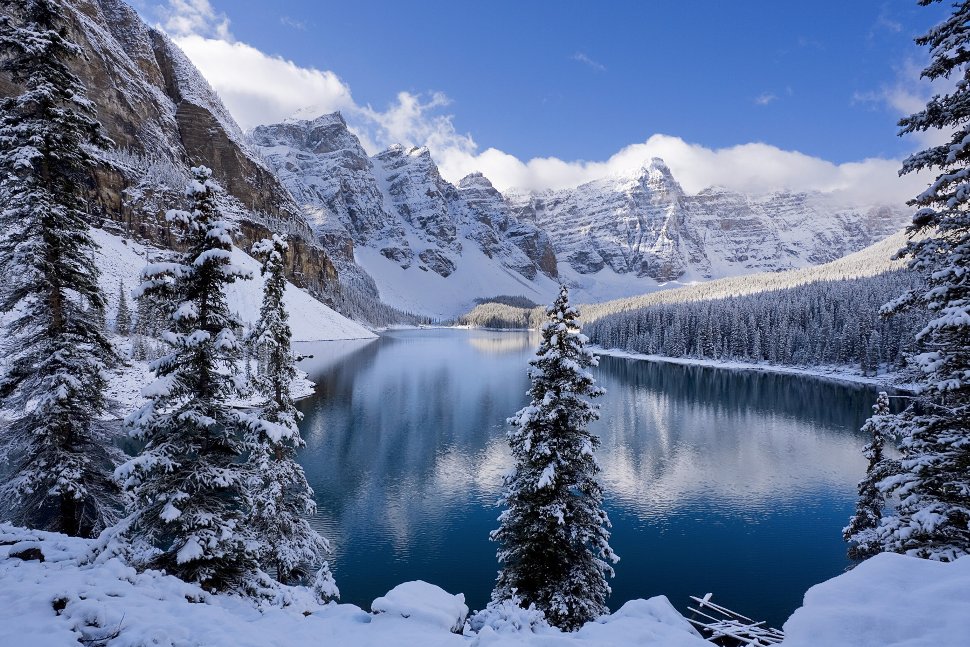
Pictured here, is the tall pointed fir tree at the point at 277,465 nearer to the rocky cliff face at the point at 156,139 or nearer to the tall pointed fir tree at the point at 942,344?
the tall pointed fir tree at the point at 942,344

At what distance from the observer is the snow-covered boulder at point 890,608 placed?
205 inches

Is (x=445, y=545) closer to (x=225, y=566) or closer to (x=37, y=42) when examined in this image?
(x=225, y=566)

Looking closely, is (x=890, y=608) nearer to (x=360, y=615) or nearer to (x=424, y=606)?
(x=424, y=606)

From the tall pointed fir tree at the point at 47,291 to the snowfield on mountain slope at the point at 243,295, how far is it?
5535cm

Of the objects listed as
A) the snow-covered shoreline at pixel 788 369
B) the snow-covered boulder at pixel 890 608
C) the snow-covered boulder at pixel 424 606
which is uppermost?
the snow-covered boulder at pixel 890 608

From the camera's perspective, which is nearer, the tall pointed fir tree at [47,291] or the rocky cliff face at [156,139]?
the tall pointed fir tree at [47,291]

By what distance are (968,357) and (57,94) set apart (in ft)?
79.6

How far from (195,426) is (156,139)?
18469 cm

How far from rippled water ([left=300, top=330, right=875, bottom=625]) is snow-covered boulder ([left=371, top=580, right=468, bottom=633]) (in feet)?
41.4

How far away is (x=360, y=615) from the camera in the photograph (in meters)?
9.49

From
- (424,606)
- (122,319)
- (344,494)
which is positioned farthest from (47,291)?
(122,319)

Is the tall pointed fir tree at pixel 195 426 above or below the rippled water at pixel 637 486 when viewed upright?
above

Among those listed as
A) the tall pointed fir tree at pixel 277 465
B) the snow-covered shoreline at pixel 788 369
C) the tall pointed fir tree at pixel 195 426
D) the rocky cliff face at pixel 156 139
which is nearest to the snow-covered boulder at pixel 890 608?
the tall pointed fir tree at pixel 195 426

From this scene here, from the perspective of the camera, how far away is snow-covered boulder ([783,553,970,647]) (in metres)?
5.21
